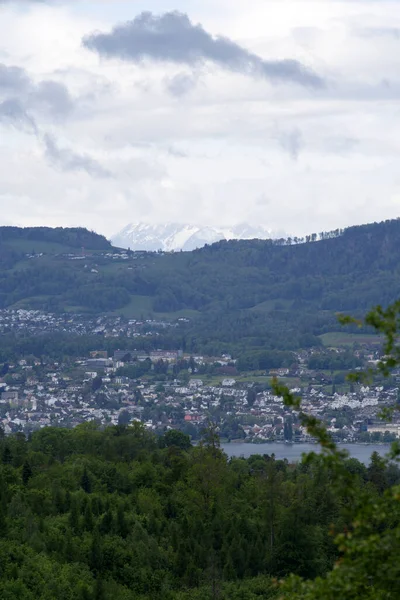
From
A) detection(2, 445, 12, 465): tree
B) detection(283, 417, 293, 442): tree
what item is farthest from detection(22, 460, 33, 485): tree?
detection(283, 417, 293, 442): tree

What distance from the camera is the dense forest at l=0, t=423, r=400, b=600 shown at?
41969 millimetres

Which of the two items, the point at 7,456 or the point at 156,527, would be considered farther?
the point at 7,456

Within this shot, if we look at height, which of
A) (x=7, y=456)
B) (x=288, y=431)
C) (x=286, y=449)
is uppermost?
(x=7, y=456)

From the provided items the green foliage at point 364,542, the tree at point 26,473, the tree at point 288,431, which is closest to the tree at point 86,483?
the tree at point 26,473

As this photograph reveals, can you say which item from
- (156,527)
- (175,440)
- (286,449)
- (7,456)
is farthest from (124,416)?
(156,527)

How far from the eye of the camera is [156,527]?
51.8 meters

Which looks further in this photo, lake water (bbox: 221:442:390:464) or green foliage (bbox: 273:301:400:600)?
lake water (bbox: 221:442:390:464)

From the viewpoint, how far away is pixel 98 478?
60.8 m

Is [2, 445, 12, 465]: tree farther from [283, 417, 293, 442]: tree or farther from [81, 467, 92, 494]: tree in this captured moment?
[283, 417, 293, 442]: tree

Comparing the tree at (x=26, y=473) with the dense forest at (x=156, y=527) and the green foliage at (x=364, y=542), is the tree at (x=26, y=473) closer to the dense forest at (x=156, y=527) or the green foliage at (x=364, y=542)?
the dense forest at (x=156, y=527)

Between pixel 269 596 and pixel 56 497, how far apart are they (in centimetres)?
1256

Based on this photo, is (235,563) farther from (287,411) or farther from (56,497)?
(287,411)

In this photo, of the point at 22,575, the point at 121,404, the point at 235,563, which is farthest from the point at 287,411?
the point at 22,575

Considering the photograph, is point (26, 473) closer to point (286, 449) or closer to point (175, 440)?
point (175, 440)
